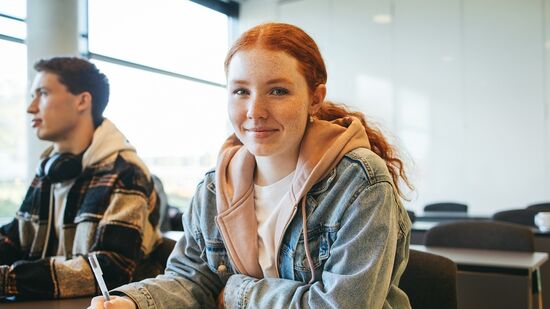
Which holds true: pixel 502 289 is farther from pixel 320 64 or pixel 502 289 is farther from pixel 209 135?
pixel 209 135

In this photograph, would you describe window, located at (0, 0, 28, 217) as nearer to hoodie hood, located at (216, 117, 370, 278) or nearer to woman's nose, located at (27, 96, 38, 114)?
woman's nose, located at (27, 96, 38, 114)

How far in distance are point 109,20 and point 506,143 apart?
4824 mm

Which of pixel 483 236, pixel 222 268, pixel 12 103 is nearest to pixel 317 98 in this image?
pixel 222 268

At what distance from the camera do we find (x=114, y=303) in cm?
112

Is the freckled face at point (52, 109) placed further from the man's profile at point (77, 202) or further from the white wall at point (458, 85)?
the white wall at point (458, 85)

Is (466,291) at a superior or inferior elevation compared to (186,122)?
inferior

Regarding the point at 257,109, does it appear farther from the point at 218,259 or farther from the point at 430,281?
the point at 430,281

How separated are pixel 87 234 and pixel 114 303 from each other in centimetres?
54

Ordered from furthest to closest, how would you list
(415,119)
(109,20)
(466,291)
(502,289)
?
1. (415,119)
2. (109,20)
3. (466,291)
4. (502,289)

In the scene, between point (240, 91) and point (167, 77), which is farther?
point (167, 77)

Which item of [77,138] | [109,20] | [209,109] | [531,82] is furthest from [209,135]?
[77,138]

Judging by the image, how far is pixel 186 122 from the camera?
729cm

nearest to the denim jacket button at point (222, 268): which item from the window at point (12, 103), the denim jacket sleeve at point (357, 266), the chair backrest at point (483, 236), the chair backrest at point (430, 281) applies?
the denim jacket sleeve at point (357, 266)

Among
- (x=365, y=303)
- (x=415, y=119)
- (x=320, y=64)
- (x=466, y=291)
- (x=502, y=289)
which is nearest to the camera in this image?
(x=365, y=303)
